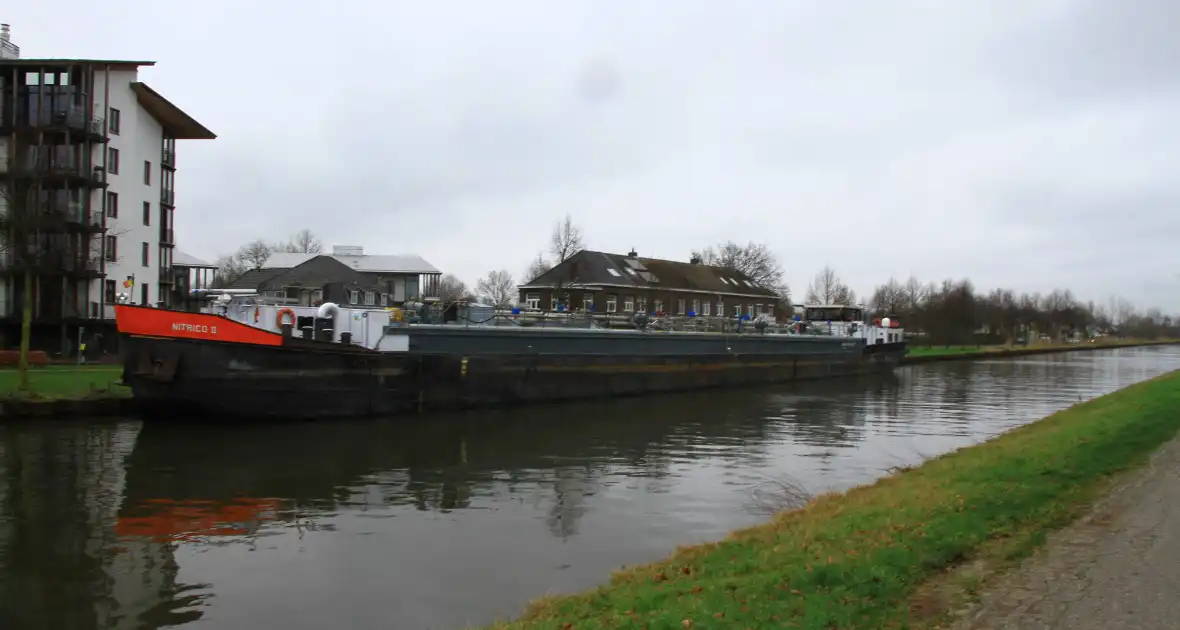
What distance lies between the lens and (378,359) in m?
22.4

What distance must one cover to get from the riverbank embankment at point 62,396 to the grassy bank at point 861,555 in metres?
17.1

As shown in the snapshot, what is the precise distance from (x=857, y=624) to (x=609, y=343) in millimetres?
24106

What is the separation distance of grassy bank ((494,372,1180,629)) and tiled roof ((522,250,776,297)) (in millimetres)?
44041

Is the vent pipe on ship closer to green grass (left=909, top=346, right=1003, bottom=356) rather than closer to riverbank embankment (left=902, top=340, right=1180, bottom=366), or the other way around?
riverbank embankment (left=902, top=340, right=1180, bottom=366)

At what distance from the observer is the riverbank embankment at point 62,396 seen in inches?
782

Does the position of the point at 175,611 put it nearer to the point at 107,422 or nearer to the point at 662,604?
the point at 662,604

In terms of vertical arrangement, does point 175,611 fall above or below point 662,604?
below

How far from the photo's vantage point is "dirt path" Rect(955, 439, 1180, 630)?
559cm

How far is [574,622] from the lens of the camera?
6.30 meters

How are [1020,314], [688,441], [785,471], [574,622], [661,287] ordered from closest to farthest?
1. [574,622]
2. [785,471]
3. [688,441]
4. [661,287]
5. [1020,314]

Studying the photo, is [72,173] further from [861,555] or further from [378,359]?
[861,555]

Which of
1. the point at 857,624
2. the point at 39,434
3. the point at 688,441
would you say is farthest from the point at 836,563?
the point at 39,434

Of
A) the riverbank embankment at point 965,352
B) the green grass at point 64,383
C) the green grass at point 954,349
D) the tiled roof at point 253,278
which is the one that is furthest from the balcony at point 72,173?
the green grass at point 954,349

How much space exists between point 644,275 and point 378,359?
4592 centimetres
